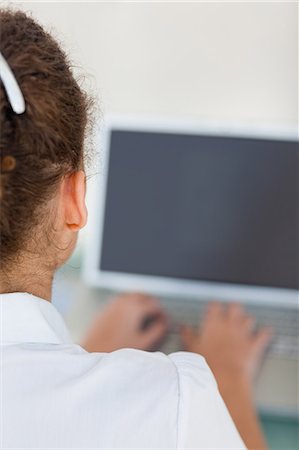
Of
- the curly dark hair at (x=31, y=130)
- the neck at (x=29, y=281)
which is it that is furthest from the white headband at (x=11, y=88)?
the neck at (x=29, y=281)

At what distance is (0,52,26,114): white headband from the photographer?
20.0 inches

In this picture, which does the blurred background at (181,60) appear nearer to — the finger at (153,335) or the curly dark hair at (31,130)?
the finger at (153,335)

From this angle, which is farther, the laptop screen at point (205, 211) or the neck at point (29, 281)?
the laptop screen at point (205, 211)

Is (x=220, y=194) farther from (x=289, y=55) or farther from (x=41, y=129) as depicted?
(x=41, y=129)

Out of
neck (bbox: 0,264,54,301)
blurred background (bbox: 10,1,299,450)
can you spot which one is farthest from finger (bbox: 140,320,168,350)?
neck (bbox: 0,264,54,301)

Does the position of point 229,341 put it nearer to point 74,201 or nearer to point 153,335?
point 153,335

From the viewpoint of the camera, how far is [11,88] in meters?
0.51

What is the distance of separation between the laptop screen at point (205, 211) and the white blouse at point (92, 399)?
2.43 ft

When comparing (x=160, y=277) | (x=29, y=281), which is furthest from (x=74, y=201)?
(x=160, y=277)

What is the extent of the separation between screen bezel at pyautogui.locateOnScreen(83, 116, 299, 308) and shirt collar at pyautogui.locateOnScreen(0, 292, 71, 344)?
2.36 ft

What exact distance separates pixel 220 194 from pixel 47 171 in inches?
30.1

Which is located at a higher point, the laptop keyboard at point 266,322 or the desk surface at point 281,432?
the laptop keyboard at point 266,322

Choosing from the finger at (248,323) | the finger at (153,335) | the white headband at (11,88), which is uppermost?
the white headband at (11,88)

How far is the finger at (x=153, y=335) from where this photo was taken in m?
1.29
